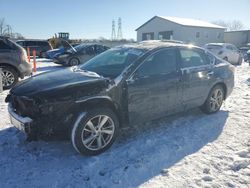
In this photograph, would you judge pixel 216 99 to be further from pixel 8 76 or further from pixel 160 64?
pixel 8 76

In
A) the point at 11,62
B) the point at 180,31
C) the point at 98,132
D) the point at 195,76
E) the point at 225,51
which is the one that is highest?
the point at 180,31

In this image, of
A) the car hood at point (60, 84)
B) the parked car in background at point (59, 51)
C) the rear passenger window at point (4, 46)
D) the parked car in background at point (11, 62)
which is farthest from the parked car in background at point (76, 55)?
the car hood at point (60, 84)

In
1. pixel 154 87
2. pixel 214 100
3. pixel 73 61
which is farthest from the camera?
pixel 73 61

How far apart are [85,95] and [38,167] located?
1.20 metres

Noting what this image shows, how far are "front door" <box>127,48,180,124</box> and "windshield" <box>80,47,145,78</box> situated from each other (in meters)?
0.24

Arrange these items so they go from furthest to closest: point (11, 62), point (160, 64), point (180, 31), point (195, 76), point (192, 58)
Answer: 1. point (180, 31)
2. point (11, 62)
3. point (192, 58)
4. point (195, 76)
5. point (160, 64)

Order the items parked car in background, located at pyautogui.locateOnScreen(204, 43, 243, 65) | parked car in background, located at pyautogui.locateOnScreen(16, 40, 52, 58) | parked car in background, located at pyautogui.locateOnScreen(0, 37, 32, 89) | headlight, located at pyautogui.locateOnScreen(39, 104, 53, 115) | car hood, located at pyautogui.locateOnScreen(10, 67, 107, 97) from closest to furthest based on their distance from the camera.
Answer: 1. headlight, located at pyautogui.locateOnScreen(39, 104, 53, 115)
2. car hood, located at pyautogui.locateOnScreen(10, 67, 107, 97)
3. parked car in background, located at pyautogui.locateOnScreen(0, 37, 32, 89)
4. parked car in background, located at pyautogui.locateOnScreen(204, 43, 243, 65)
5. parked car in background, located at pyautogui.locateOnScreen(16, 40, 52, 58)

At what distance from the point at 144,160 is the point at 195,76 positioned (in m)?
2.21

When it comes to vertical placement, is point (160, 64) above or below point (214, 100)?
above

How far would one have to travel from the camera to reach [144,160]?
142 inches

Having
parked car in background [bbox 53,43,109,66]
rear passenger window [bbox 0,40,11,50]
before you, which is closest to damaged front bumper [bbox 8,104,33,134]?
rear passenger window [bbox 0,40,11,50]

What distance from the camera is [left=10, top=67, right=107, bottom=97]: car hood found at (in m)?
3.44

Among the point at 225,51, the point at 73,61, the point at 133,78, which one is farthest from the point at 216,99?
the point at 225,51

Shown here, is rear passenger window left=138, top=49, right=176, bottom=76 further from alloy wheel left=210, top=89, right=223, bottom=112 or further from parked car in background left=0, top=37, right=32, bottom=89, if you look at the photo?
parked car in background left=0, top=37, right=32, bottom=89
